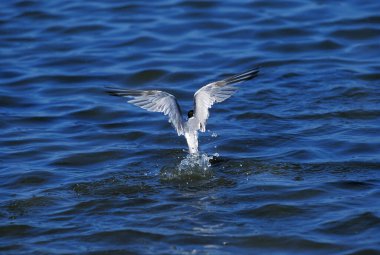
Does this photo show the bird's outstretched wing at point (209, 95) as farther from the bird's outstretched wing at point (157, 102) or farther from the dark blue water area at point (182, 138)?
the dark blue water area at point (182, 138)

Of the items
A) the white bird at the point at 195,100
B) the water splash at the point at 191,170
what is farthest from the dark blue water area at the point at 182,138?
the white bird at the point at 195,100

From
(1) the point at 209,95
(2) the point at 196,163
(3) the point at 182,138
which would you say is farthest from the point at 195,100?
(3) the point at 182,138

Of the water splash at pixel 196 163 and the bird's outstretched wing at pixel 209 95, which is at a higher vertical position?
the bird's outstretched wing at pixel 209 95

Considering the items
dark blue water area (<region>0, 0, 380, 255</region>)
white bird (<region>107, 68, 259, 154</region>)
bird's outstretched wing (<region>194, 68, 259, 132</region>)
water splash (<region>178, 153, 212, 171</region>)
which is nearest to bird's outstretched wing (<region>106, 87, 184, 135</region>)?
white bird (<region>107, 68, 259, 154</region>)

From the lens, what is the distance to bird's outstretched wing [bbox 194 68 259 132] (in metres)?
10.0

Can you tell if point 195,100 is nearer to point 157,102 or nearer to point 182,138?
point 157,102

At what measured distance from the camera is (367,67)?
1383 cm

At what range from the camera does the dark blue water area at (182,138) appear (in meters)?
8.57

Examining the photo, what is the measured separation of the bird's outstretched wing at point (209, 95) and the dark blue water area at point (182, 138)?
62 cm

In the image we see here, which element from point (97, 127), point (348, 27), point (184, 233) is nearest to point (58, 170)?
point (97, 127)

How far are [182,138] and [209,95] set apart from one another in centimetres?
152

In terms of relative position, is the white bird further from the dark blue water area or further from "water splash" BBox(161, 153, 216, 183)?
the dark blue water area

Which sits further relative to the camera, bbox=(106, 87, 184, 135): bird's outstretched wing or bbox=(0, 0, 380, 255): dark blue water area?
bbox=(106, 87, 184, 135): bird's outstretched wing

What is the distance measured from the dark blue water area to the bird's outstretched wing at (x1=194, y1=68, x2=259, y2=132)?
62 centimetres
